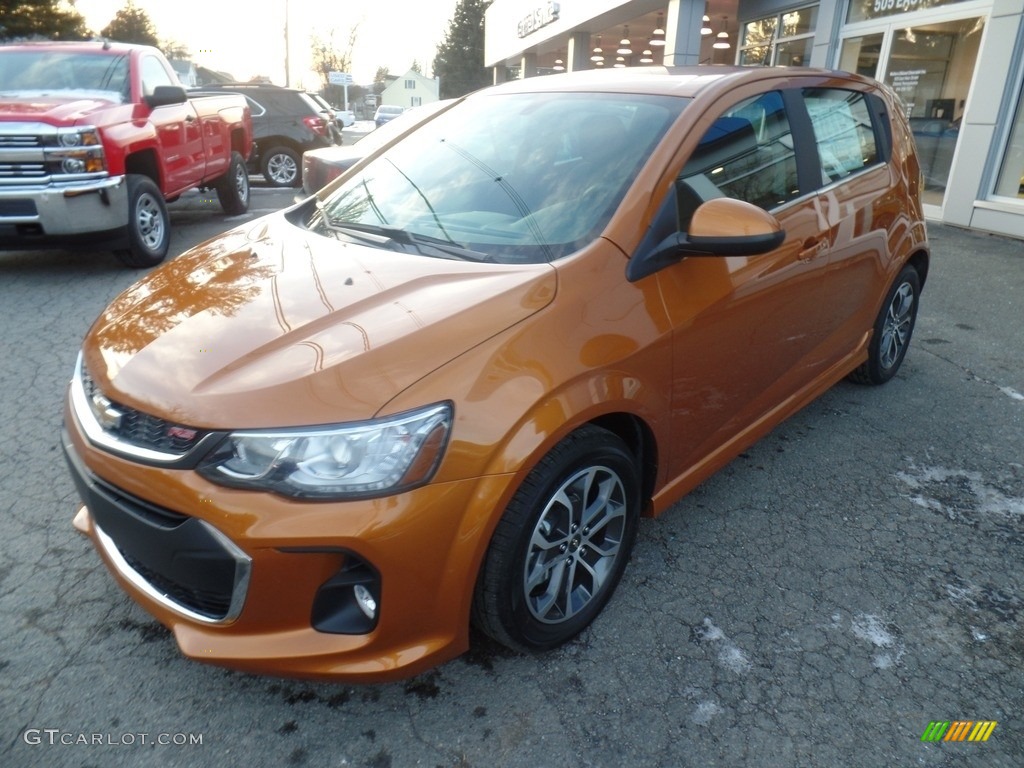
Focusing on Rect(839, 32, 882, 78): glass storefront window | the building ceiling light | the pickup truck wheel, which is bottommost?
the pickup truck wheel

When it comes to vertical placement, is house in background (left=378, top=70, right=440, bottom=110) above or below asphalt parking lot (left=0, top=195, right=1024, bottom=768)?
below

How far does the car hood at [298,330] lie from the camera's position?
6.09 feet

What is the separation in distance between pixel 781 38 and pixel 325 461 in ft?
45.3

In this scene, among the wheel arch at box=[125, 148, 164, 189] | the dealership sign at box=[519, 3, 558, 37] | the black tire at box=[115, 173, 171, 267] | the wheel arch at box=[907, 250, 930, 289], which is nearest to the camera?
the wheel arch at box=[907, 250, 930, 289]

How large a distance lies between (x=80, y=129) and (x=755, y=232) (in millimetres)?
5737

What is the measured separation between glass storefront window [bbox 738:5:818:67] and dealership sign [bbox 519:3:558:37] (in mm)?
7459

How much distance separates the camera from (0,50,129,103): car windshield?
6746 millimetres

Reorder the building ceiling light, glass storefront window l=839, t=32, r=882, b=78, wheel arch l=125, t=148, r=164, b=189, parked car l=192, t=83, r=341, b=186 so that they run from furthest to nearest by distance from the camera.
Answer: the building ceiling light
parked car l=192, t=83, r=341, b=186
glass storefront window l=839, t=32, r=882, b=78
wheel arch l=125, t=148, r=164, b=189

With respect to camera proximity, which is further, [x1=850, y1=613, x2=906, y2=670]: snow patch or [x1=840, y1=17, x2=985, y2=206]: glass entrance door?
[x1=840, y1=17, x2=985, y2=206]: glass entrance door

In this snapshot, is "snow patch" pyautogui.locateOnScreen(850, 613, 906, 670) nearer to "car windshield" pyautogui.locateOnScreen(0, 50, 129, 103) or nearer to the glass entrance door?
"car windshield" pyautogui.locateOnScreen(0, 50, 129, 103)

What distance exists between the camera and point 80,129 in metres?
5.91

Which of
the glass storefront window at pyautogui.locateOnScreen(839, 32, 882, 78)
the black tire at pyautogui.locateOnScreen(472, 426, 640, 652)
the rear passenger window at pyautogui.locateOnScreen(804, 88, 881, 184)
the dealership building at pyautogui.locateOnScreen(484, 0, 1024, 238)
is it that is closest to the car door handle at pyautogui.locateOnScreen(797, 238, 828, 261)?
the rear passenger window at pyautogui.locateOnScreen(804, 88, 881, 184)

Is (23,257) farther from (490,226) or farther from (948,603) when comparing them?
(948,603)

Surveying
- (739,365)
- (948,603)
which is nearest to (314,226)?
(739,365)
